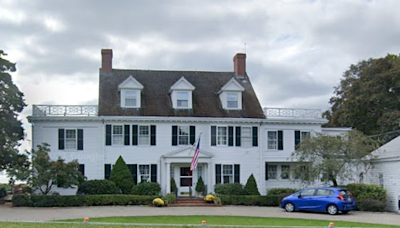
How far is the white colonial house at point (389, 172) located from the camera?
30.6m

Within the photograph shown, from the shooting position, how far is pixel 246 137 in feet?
120

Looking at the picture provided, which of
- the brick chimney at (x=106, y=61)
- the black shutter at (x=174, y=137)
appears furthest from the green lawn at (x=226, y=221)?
the brick chimney at (x=106, y=61)

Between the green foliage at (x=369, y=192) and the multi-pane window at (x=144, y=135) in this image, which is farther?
the multi-pane window at (x=144, y=135)

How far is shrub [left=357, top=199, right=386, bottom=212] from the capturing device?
29.3 meters

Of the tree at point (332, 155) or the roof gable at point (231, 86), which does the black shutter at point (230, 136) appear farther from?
the tree at point (332, 155)

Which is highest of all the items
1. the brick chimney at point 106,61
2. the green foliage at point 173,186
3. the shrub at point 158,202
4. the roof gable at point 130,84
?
the brick chimney at point 106,61

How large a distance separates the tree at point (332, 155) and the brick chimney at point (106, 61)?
15.4m

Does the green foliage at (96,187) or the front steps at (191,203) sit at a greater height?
the green foliage at (96,187)

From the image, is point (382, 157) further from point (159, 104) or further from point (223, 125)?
point (159, 104)

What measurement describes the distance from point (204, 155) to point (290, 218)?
39.2 ft

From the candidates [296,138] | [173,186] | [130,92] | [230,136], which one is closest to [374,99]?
→ [296,138]

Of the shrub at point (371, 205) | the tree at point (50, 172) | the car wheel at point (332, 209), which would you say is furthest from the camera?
the tree at point (50, 172)

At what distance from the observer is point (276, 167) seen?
38000 mm

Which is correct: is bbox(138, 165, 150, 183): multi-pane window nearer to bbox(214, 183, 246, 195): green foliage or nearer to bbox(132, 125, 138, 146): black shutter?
bbox(132, 125, 138, 146): black shutter
